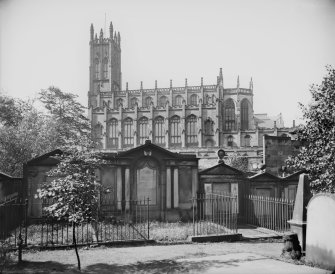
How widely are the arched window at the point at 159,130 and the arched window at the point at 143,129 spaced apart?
70.7 inches

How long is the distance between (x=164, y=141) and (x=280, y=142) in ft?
139

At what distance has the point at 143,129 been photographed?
6462cm

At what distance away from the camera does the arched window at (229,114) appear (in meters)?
67.1

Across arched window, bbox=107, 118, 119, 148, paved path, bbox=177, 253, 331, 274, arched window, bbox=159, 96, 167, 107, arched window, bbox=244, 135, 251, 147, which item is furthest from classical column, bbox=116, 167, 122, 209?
arched window, bbox=159, 96, 167, 107

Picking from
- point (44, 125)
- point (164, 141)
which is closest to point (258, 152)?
point (164, 141)

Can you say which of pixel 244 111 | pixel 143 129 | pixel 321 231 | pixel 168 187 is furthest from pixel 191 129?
pixel 321 231

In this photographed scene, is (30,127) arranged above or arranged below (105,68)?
below

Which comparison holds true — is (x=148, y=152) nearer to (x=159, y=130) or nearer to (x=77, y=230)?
(x=77, y=230)

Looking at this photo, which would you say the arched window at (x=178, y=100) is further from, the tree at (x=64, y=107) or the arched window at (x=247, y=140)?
the tree at (x=64, y=107)

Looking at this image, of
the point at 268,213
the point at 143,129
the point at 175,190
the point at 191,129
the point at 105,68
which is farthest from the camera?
the point at 105,68

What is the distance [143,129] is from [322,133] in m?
52.7

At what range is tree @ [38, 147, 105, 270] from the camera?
9.28m

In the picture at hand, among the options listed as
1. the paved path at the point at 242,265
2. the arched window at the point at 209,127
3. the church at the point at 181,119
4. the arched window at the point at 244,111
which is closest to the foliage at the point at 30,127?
the paved path at the point at 242,265

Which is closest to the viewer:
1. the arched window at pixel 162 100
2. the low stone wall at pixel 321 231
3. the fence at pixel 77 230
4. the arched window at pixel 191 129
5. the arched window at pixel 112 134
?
the low stone wall at pixel 321 231
